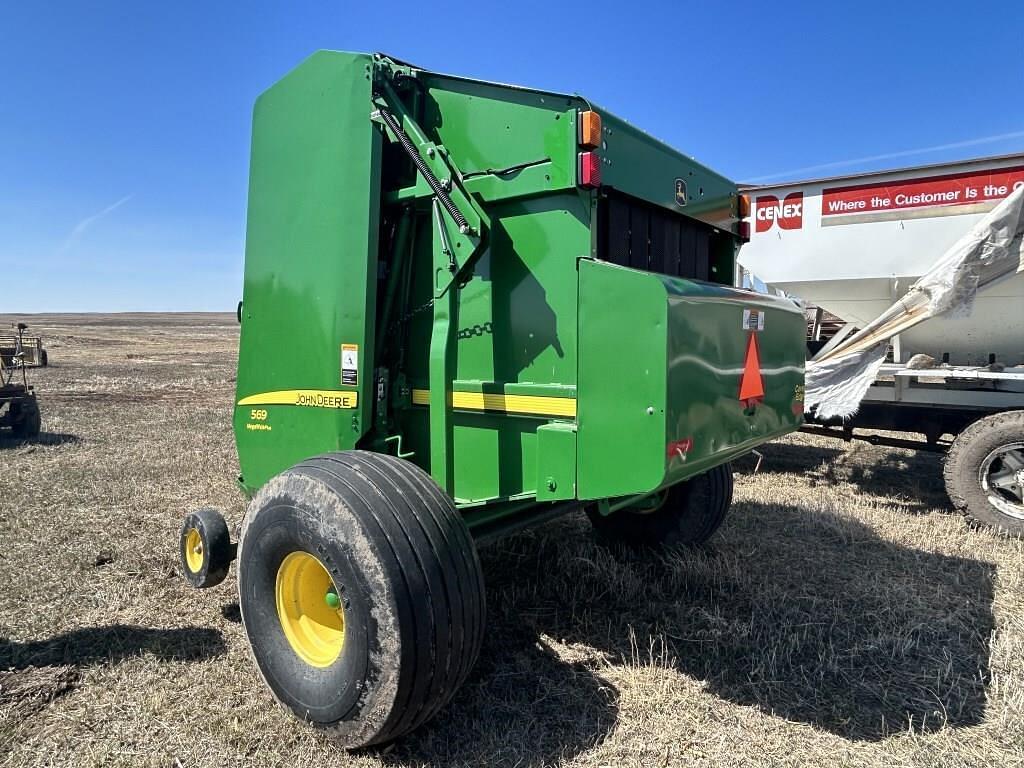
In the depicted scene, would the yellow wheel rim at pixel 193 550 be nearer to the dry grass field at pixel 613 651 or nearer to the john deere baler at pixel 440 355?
the john deere baler at pixel 440 355

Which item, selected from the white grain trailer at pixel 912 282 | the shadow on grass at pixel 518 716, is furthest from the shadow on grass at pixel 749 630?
the white grain trailer at pixel 912 282

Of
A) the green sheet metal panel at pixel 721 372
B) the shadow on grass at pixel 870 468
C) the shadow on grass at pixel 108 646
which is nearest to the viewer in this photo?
the green sheet metal panel at pixel 721 372

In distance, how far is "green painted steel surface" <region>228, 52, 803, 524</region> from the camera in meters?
2.43

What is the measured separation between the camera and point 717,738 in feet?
8.30

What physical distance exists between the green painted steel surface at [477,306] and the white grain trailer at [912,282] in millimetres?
2776

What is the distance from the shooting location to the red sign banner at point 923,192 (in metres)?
5.25

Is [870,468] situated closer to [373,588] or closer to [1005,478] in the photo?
[1005,478]

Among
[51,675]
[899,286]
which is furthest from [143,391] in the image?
[899,286]

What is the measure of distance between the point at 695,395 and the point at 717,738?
1.25 metres

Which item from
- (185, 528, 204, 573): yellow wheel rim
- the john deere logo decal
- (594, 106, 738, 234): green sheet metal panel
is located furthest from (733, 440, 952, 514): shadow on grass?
(185, 528, 204, 573): yellow wheel rim

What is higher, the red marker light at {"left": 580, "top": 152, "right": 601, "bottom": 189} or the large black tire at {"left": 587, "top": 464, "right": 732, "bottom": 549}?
the red marker light at {"left": 580, "top": 152, "right": 601, "bottom": 189}

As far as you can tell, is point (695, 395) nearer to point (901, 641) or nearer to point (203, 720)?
point (901, 641)

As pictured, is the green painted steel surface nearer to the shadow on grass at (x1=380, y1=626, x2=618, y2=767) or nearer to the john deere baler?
the john deere baler

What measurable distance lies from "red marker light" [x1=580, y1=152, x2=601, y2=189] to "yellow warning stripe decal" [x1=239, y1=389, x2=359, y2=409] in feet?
4.25
